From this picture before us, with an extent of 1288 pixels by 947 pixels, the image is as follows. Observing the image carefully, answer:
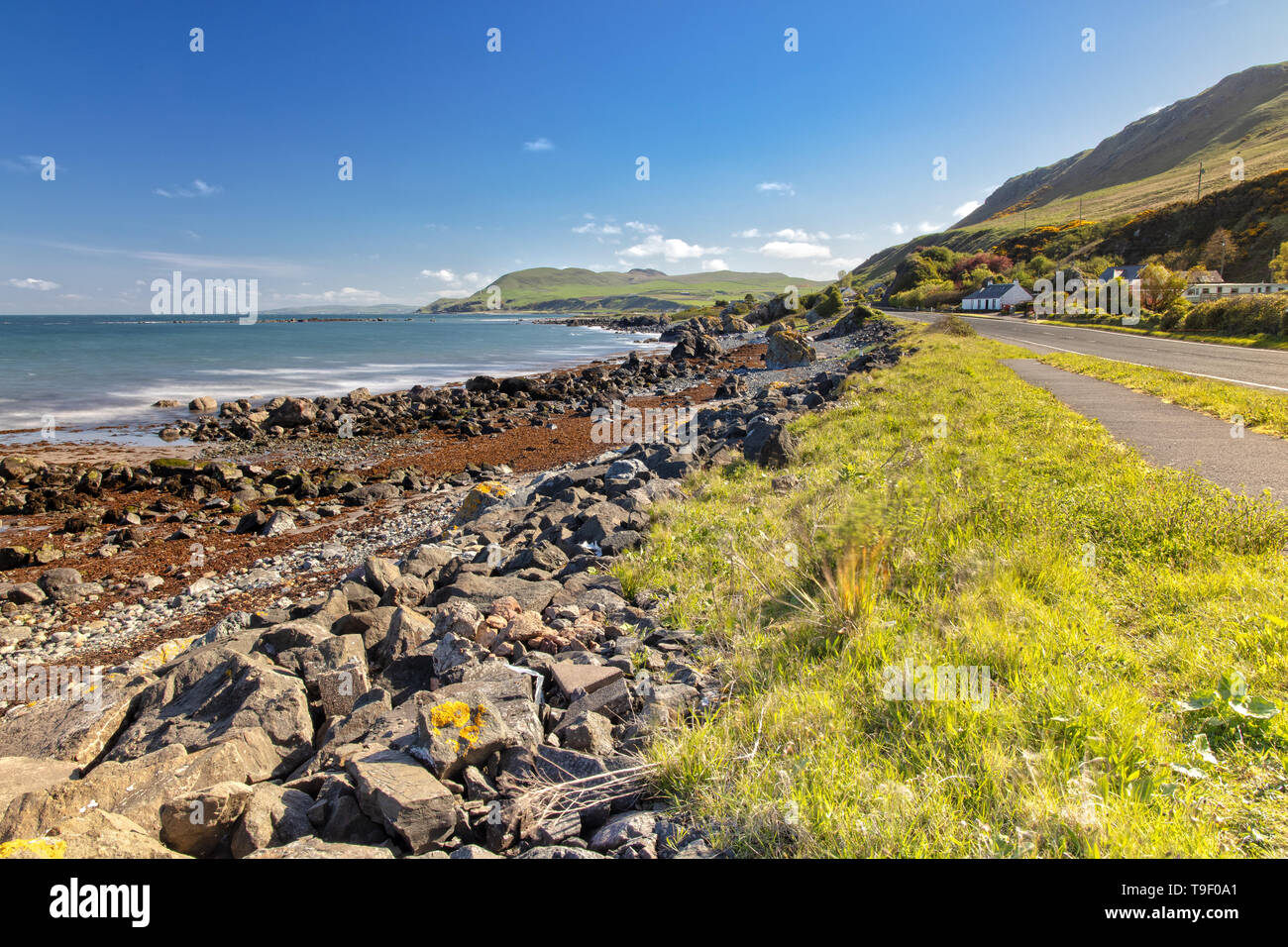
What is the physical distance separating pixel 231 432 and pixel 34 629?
15877mm

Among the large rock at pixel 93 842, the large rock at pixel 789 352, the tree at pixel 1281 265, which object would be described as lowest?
the large rock at pixel 93 842

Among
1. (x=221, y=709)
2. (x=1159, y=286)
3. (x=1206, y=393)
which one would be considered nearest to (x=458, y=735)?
(x=221, y=709)

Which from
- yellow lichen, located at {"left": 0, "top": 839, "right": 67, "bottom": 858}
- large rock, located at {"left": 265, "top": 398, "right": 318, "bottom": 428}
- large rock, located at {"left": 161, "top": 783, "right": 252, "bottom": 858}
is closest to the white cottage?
large rock, located at {"left": 265, "top": 398, "right": 318, "bottom": 428}

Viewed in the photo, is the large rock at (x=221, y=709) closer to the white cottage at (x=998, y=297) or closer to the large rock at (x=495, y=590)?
the large rock at (x=495, y=590)

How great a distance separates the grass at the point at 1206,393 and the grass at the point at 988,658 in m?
4.31

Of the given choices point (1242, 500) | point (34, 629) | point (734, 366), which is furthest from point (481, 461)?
point (734, 366)

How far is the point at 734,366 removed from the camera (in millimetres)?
39156

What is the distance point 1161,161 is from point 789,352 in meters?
175

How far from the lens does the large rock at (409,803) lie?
2623 millimetres

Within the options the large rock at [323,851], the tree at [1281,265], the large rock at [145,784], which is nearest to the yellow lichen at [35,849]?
the large rock at [145,784]

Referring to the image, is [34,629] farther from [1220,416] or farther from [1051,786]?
[1220,416]

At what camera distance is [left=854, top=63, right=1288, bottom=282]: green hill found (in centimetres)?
10212

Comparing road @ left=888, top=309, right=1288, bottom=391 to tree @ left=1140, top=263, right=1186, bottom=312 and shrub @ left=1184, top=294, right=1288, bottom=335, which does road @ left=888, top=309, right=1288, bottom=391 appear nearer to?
shrub @ left=1184, top=294, right=1288, bottom=335

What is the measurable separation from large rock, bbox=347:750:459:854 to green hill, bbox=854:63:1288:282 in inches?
4263
